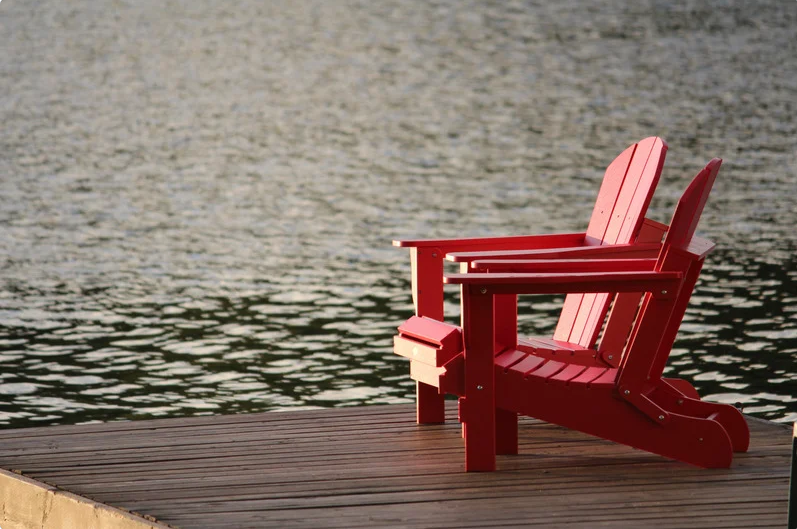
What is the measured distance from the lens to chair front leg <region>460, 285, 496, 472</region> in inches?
160

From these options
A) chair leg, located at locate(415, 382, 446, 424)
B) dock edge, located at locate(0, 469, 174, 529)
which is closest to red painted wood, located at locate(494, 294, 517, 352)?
chair leg, located at locate(415, 382, 446, 424)

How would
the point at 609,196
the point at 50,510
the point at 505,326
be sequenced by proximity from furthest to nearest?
1. the point at 609,196
2. the point at 505,326
3. the point at 50,510

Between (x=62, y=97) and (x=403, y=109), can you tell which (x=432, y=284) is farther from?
(x=62, y=97)

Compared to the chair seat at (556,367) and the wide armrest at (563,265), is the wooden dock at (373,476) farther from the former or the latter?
the wide armrest at (563,265)

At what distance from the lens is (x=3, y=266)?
10.7 metres

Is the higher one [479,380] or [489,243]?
[489,243]

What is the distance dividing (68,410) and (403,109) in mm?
14504

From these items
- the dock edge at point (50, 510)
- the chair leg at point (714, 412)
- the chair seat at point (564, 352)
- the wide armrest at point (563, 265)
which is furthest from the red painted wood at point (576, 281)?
the dock edge at point (50, 510)

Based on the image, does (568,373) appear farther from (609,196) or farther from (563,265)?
(609,196)

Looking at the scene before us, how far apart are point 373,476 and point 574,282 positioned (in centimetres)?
88

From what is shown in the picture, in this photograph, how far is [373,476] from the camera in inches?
164

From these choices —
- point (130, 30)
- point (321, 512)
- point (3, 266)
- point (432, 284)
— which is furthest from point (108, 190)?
point (130, 30)

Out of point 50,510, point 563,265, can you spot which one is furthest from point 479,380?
point 50,510

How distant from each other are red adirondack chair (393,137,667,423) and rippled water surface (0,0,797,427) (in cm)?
212
